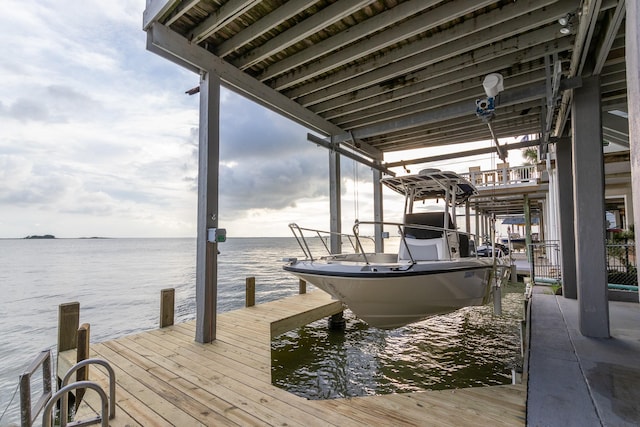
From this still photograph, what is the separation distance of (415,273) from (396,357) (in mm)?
2345

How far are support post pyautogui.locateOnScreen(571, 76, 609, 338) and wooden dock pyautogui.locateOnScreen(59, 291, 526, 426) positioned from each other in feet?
6.42

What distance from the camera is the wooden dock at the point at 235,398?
2303 mm

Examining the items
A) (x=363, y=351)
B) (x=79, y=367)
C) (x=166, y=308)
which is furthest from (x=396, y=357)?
(x=79, y=367)

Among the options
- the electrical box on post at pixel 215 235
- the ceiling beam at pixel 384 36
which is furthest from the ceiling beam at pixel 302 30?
the electrical box on post at pixel 215 235

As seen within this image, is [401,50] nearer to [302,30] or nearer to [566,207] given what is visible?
[302,30]

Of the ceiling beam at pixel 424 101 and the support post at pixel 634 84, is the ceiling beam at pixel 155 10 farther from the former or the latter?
the support post at pixel 634 84

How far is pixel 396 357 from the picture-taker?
5066 mm

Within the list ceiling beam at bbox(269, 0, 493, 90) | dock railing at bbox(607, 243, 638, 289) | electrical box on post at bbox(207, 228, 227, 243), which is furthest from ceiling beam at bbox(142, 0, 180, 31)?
dock railing at bbox(607, 243, 638, 289)

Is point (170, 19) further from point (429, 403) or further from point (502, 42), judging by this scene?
point (429, 403)

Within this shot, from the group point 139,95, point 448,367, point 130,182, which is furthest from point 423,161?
point 130,182

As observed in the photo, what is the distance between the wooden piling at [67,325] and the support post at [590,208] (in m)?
6.28

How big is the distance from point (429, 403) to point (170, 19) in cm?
495

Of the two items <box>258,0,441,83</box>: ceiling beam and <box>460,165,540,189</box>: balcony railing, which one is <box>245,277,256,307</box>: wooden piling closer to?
<box>258,0,441,83</box>: ceiling beam

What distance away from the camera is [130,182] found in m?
28.2
